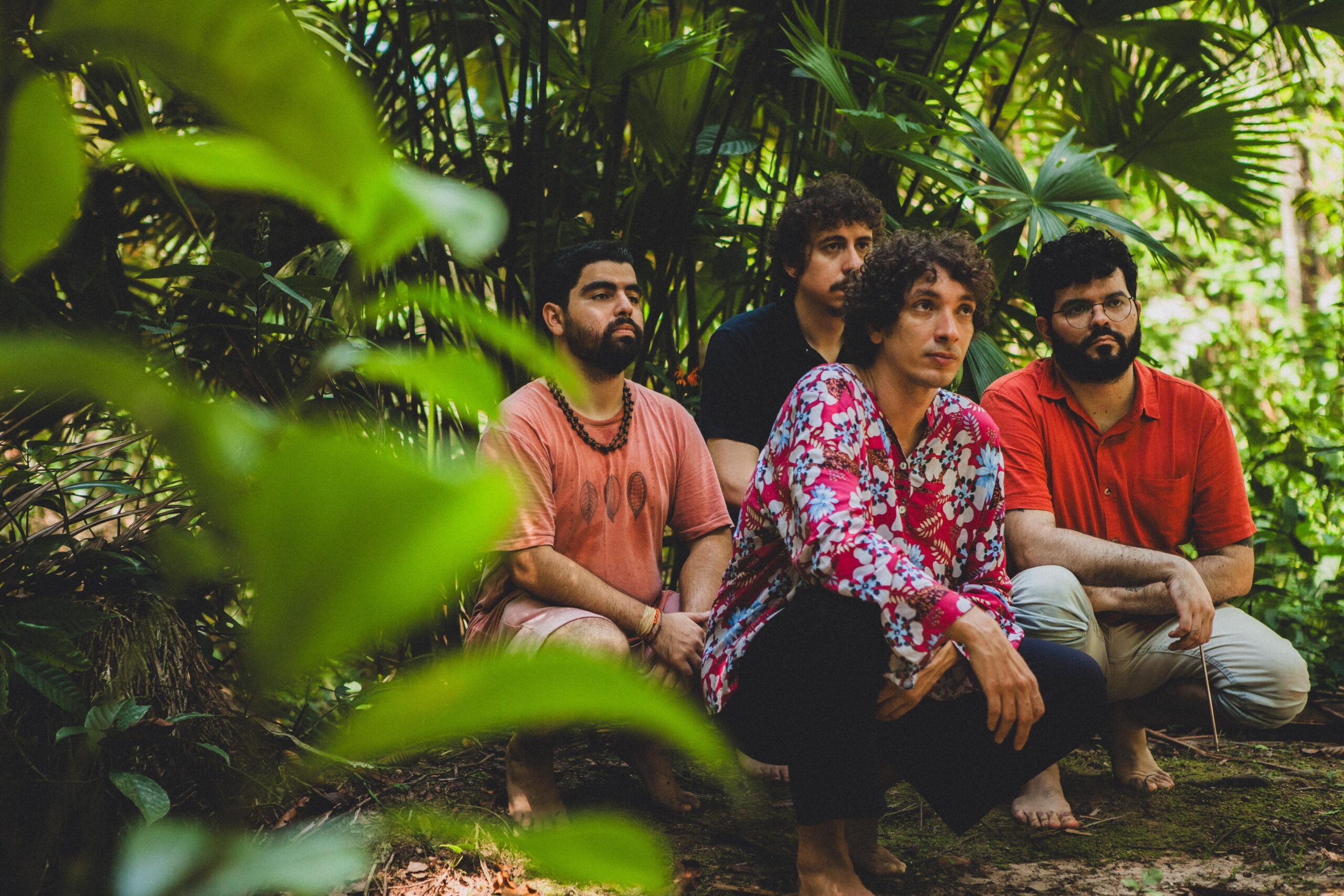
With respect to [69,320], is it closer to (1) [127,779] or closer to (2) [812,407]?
(1) [127,779]

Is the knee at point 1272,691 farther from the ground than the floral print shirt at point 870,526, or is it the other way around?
the floral print shirt at point 870,526

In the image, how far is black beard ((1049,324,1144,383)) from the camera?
207 centimetres

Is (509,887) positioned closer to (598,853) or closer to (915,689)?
(915,689)

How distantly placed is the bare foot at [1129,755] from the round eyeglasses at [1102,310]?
2.74 feet

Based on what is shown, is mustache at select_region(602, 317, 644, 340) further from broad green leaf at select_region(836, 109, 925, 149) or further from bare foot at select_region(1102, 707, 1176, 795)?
bare foot at select_region(1102, 707, 1176, 795)

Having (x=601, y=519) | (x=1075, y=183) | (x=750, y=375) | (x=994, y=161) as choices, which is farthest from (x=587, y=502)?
(x=1075, y=183)

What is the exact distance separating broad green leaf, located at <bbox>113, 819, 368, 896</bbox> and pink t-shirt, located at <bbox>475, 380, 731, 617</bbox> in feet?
5.20

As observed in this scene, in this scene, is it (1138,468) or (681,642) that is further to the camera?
(1138,468)

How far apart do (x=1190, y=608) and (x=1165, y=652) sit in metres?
0.18

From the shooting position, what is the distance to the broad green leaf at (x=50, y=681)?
1.40 metres

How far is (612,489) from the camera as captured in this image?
199 cm

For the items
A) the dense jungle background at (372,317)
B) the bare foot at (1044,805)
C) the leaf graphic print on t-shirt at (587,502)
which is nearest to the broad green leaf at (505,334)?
the dense jungle background at (372,317)

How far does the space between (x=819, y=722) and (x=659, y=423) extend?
0.82 meters

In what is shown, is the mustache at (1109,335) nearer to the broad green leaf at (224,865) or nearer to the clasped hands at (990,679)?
the clasped hands at (990,679)
